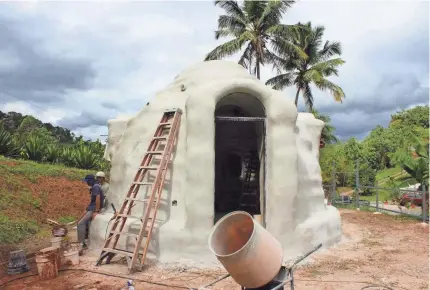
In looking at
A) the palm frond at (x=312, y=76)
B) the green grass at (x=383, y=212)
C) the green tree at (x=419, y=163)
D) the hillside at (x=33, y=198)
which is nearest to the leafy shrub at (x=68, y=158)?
the hillside at (x=33, y=198)

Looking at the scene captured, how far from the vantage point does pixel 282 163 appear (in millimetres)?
7977

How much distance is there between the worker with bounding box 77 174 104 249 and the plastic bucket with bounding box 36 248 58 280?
178 cm

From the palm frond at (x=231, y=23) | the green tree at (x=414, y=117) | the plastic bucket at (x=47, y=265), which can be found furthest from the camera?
the green tree at (x=414, y=117)

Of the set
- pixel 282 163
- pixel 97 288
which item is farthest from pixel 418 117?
pixel 97 288

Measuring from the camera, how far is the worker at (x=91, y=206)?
8.88 meters

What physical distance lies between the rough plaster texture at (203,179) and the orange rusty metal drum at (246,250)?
9.70ft

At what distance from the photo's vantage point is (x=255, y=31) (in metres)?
25.4

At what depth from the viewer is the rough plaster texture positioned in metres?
7.54

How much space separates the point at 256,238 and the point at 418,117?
53942 millimetres

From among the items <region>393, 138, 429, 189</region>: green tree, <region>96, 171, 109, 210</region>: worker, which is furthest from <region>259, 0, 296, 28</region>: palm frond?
<region>96, 171, 109, 210</region>: worker

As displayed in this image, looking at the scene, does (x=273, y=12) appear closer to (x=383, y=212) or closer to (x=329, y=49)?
(x=329, y=49)

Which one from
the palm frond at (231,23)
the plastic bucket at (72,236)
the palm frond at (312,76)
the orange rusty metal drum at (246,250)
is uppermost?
the palm frond at (231,23)

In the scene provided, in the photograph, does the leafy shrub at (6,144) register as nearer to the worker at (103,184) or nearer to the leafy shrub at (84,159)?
the leafy shrub at (84,159)

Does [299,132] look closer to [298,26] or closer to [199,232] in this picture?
[199,232]
